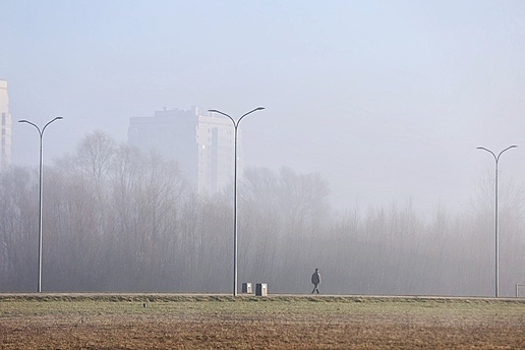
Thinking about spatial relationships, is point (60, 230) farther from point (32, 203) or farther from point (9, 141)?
point (9, 141)

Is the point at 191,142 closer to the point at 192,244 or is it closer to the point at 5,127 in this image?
the point at 5,127

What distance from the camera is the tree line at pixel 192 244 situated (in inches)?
3669

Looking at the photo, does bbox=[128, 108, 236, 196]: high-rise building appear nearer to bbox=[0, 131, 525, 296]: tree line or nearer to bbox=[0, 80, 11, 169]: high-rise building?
bbox=[0, 80, 11, 169]: high-rise building

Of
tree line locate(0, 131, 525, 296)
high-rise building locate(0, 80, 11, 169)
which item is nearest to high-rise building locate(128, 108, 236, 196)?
high-rise building locate(0, 80, 11, 169)

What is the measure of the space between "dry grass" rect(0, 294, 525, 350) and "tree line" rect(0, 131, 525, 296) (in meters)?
35.4

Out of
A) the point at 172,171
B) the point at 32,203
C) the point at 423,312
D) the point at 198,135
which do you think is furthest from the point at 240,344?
the point at 198,135

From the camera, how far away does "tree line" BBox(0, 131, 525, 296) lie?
306 feet

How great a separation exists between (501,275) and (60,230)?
133 ft

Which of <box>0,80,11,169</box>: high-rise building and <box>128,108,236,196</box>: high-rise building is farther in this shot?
<box>128,108,236,196</box>: high-rise building

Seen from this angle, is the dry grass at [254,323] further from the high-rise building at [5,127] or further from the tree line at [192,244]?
the high-rise building at [5,127]

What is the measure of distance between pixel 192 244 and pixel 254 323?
63178 millimetres

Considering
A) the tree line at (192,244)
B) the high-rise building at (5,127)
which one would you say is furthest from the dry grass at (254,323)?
the high-rise building at (5,127)

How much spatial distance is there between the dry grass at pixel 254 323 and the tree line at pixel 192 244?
116 ft

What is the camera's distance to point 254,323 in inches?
1443
